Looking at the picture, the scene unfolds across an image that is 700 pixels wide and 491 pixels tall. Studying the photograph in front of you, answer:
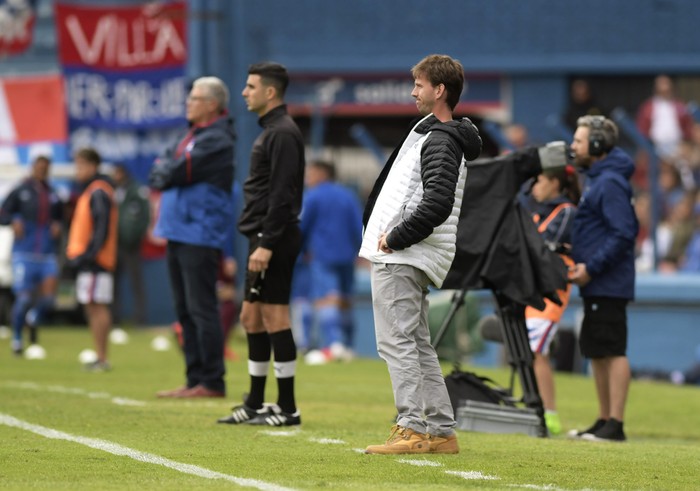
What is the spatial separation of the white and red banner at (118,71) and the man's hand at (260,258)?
12022mm

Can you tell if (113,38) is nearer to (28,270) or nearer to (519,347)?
(28,270)

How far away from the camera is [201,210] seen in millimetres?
11922

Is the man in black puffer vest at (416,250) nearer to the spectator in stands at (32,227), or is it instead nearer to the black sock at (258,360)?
the black sock at (258,360)

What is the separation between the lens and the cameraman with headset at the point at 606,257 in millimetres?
10617

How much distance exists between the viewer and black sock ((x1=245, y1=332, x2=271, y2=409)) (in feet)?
33.2

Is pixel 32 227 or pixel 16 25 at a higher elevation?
pixel 16 25

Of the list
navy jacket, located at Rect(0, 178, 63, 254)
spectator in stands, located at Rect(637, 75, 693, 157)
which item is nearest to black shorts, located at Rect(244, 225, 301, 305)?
navy jacket, located at Rect(0, 178, 63, 254)

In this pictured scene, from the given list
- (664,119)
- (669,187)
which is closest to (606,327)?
(669,187)

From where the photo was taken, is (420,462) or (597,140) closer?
(420,462)

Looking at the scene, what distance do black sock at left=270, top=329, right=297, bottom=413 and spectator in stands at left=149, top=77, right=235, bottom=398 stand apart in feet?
6.64

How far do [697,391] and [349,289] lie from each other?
14.9ft

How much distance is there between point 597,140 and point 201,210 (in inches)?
119

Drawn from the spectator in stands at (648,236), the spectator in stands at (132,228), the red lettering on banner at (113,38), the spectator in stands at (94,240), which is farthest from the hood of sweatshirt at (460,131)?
the spectator in stands at (132,228)

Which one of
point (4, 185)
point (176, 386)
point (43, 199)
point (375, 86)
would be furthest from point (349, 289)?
point (375, 86)
